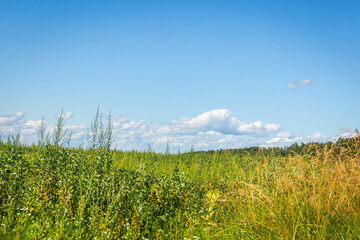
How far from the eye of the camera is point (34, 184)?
5312 mm

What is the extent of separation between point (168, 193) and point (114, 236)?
4.62ft

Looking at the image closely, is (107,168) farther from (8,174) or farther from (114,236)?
(8,174)

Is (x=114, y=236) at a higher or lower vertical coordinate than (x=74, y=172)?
lower

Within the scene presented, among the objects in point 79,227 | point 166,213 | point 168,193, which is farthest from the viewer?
point 168,193

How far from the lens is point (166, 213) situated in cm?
518

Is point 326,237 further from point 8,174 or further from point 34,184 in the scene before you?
point 8,174

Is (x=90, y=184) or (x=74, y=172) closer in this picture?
(x=90, y=184)

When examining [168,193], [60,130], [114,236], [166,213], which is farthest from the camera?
[60,130]

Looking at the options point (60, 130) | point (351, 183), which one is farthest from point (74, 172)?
point (60, 130)

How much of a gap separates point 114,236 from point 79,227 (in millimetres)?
608

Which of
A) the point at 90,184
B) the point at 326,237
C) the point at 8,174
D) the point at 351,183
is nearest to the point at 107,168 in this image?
the point at 90,184

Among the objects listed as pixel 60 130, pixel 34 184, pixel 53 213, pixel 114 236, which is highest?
pixel 60 130

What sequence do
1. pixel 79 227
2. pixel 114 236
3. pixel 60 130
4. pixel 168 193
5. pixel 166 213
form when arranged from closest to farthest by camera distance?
pixel 79 227 → pixel 114 236 → pixel 166 213 → pixel 168 193 → pixel 60 130

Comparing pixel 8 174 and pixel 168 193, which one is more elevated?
pixel 8 174
